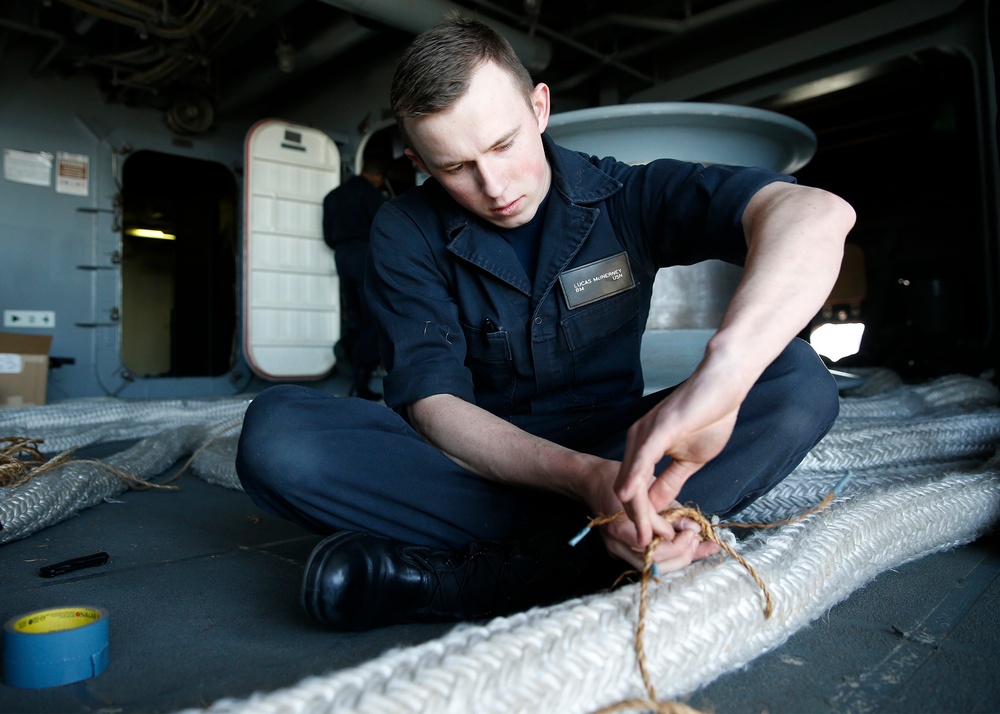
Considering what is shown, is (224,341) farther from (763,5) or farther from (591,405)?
(591,405)

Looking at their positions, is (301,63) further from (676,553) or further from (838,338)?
(838,338)

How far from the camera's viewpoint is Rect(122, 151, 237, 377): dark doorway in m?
6.31

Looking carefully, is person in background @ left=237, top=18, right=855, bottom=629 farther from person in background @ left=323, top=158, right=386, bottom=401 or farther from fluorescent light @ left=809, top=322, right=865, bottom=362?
fluorescent light @ left=809, top=322, right=865, bottom=362

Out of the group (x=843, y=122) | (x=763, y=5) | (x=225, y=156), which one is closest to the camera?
(x=763, y=5)

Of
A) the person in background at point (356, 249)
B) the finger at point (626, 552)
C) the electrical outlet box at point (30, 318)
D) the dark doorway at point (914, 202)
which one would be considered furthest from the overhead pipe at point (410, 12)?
the finger at point (626, 552)

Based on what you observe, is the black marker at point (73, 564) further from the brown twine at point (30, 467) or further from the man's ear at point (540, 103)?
the man's ear at point (540, 103)

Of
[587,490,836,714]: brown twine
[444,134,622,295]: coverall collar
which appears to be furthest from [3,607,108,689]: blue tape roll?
[444,134,622,295]: coverall collar

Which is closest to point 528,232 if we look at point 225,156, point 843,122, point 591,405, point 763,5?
point 591,405

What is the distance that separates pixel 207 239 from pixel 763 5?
497cm

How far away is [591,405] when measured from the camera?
3.92ft

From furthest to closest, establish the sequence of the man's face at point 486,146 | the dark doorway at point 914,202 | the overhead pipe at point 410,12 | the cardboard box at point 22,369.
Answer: the dark doorway at point 914,202, the cardboard box at point 22,369, the overhead pipe at point 410,12, the man's face at point 486,146

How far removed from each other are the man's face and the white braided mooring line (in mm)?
592

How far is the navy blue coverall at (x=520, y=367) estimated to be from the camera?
3.10ft

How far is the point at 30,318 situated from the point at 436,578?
3773 mm
